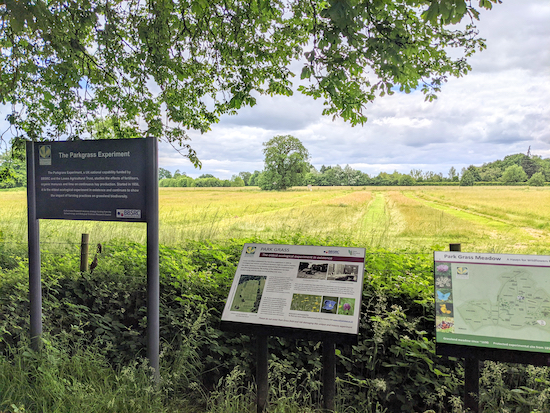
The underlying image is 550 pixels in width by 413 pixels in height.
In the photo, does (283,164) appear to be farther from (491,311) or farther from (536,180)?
(491,311)

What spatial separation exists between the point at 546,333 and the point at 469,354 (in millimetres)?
388

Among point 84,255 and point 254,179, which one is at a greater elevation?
point 254,179

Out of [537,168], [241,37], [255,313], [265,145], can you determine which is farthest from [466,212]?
[255,313]

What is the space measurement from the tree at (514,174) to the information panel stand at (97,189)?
1128 cm

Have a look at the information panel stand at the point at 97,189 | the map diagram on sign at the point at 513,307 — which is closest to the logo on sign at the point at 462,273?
the map diagram on sign at the point at 513,307

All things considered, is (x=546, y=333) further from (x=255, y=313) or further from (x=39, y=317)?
(x=39, y=317)

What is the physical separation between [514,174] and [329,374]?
11208 millimetres

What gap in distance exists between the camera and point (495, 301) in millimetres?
1948

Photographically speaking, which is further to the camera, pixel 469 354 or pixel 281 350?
pixel 281 350

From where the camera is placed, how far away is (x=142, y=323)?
3.49 metres

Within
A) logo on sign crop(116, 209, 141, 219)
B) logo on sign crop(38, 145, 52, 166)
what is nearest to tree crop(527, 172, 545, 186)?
logo on sign crop(116, 209, 141, 219)

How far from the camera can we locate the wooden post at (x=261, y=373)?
2.29m

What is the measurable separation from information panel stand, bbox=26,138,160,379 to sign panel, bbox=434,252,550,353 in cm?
206

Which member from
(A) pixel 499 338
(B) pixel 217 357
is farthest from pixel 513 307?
(B) pixel 217 357
